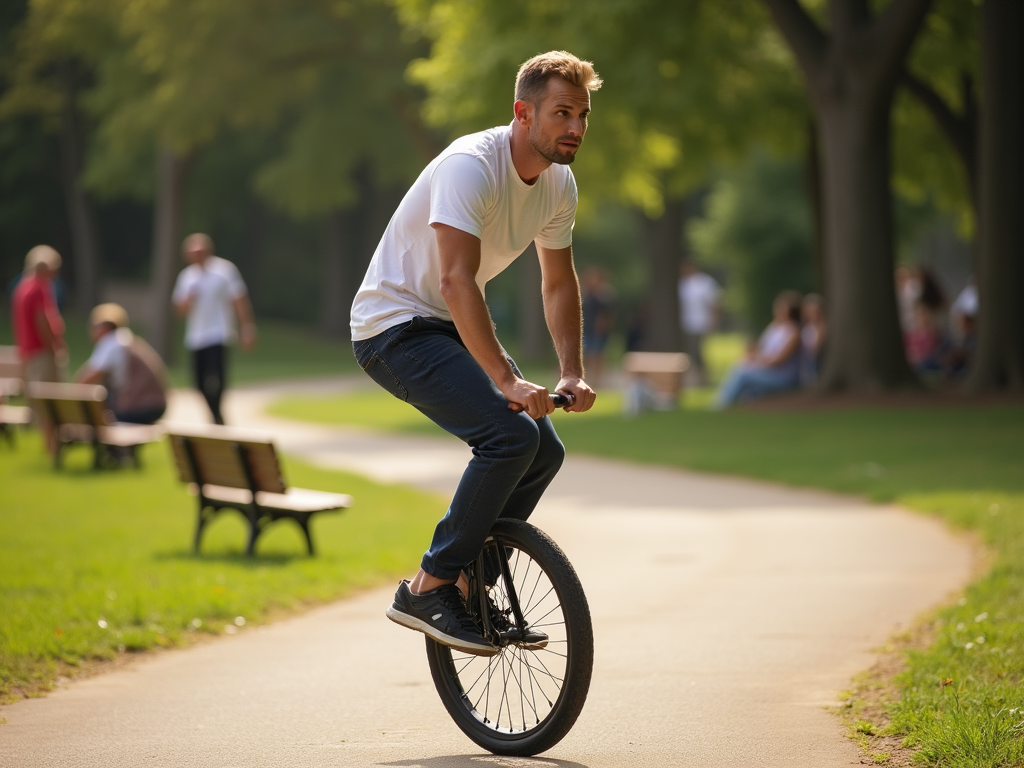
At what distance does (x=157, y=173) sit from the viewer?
41.0 metres

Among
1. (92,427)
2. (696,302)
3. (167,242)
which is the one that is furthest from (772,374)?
(167,242)

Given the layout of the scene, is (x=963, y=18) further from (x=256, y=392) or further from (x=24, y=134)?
(x=24, y=134)

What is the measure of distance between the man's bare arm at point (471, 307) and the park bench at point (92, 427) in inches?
393

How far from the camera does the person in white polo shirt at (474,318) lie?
14.5ft

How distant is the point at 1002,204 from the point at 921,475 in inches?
259

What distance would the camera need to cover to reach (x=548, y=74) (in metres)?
4.54

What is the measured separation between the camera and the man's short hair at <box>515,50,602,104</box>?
14.9 ft

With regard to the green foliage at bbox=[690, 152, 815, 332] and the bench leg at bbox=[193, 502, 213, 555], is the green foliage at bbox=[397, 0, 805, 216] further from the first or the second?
the green foliage at bbox=[690, 152, 815, 332]

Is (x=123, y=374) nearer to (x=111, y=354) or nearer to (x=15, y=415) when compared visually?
(x=111, y=354)

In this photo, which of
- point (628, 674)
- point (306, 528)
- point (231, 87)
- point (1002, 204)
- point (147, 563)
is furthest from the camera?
point (231, 87)

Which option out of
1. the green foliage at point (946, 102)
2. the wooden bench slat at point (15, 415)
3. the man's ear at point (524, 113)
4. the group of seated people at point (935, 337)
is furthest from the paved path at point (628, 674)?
the green foliage at point (946, 102)

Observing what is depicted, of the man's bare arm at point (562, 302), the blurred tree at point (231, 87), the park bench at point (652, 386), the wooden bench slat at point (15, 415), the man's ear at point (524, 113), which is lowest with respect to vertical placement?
the park bench at point (652, 386)

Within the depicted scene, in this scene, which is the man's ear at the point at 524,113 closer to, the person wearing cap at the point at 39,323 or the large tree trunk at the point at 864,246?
the person wearing cap at the point at 39,323

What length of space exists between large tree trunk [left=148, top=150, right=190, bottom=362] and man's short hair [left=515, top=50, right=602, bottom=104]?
1240 inches
